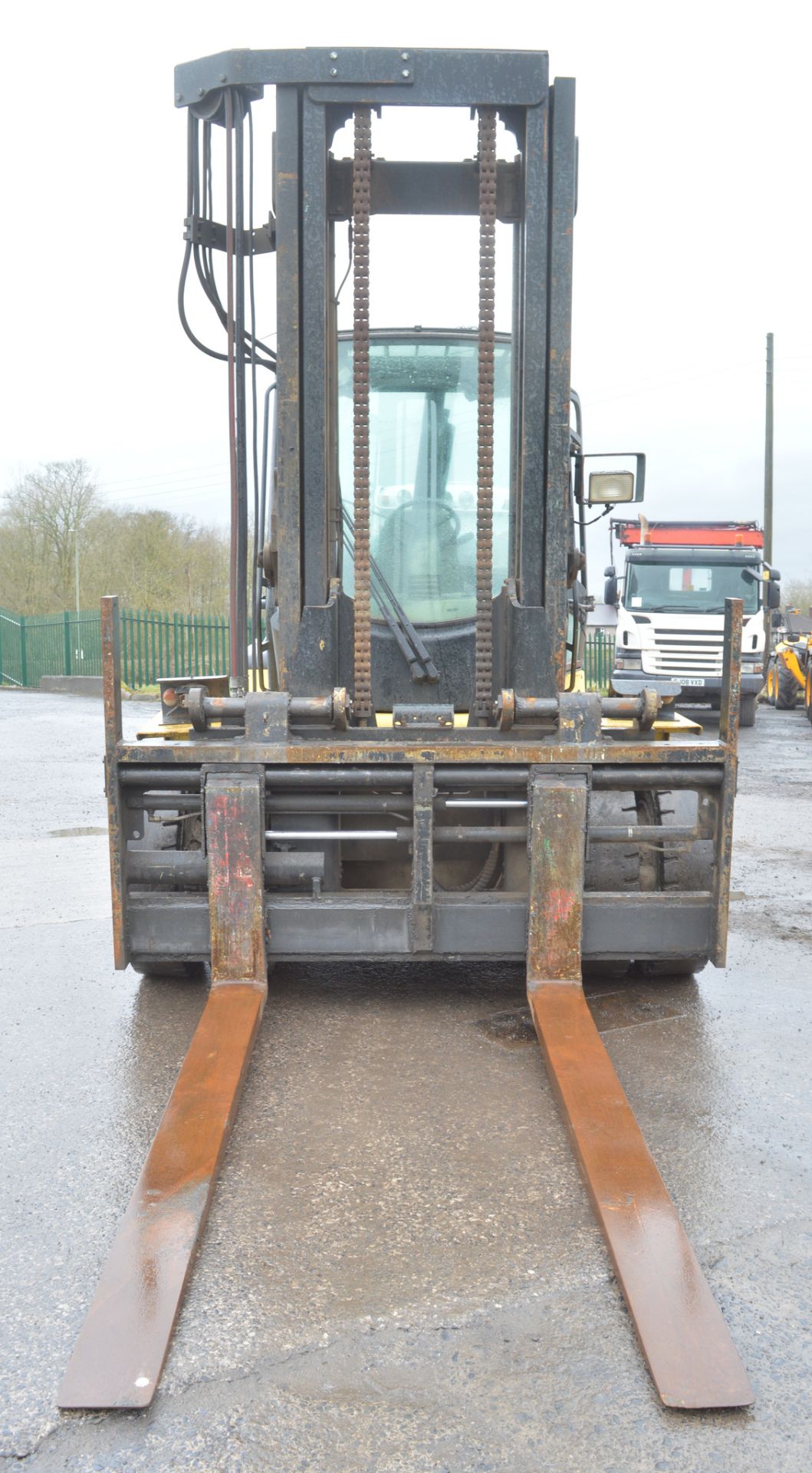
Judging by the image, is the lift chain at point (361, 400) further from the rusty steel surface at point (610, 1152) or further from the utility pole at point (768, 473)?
the utility pole at point (768, 473)

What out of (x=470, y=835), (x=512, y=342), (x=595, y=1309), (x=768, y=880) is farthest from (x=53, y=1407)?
(x=768, y=880)

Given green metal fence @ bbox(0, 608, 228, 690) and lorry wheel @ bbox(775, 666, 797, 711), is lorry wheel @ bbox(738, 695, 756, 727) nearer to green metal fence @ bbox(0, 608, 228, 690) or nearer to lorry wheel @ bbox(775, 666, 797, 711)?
lorry wheel @ bbox(775, 666, 797, 711)

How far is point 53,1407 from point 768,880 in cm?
615

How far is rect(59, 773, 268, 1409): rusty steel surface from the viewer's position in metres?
2.58

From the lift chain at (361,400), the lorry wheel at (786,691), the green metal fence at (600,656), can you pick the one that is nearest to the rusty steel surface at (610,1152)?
the lift chain at (361,400)

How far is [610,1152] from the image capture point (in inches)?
135

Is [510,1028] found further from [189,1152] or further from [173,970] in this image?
[189,1152]

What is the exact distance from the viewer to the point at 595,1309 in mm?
2848

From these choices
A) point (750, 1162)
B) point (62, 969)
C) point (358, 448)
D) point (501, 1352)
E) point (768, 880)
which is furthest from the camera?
point (768, 880)

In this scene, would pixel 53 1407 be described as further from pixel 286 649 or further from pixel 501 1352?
pixel 286 649

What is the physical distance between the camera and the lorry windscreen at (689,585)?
66.7 ft

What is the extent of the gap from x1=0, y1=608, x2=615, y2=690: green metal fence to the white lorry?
4011 millimetres

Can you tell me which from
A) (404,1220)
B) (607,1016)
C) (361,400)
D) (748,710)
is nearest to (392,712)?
(361,400)

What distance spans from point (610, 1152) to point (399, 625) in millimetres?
2458
